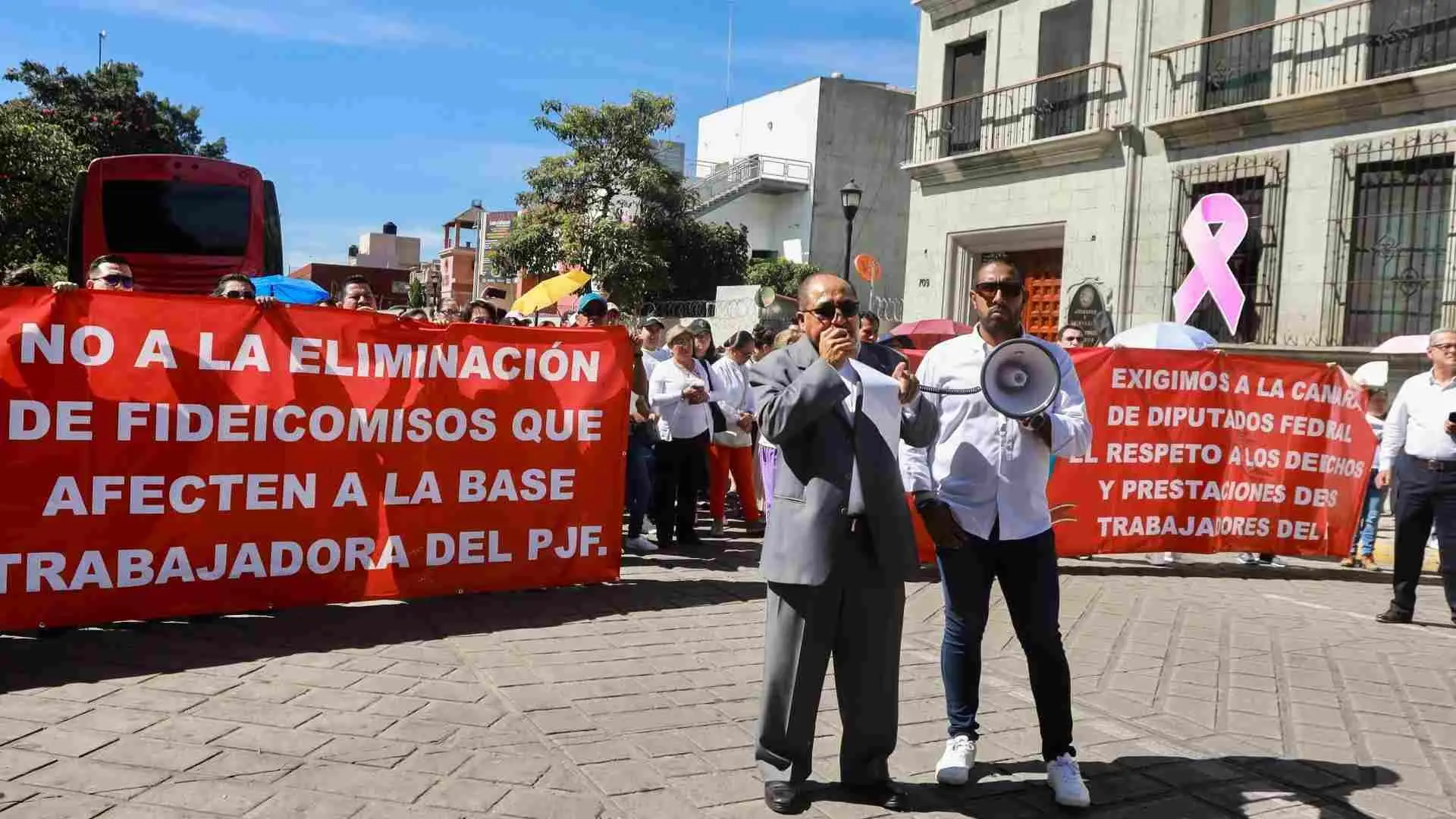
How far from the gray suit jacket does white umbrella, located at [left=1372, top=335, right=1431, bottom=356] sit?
12022mm

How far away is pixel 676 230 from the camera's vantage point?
3675 cm

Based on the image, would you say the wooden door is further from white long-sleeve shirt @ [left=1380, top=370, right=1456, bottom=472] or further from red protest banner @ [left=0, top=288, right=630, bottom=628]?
red protest banner @ [left=0, top=288, right=630, bottom=628]

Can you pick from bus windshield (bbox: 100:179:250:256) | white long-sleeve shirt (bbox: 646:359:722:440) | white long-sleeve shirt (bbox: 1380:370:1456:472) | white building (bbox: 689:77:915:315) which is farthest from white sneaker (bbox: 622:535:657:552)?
white building (bbox: 689:77:915:315)

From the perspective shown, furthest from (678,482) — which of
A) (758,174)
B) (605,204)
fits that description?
(758,174)

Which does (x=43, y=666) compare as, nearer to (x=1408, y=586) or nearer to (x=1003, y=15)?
(x=1408, y=586)

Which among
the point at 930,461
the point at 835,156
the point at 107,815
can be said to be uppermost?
the point at 835,156

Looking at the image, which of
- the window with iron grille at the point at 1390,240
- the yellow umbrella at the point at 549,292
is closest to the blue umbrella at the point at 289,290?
the yellow umbrella at the point at 549,292

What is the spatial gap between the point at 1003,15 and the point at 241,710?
1881cm

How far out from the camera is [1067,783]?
12.6 ft

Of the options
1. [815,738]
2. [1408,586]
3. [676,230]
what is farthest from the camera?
[676,230]

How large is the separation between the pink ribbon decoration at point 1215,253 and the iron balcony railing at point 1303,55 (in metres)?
1.78

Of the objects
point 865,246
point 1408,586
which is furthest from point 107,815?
point 865,246

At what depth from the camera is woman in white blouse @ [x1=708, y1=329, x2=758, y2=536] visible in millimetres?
9695

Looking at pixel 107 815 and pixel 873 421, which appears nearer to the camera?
pixel 107 815
